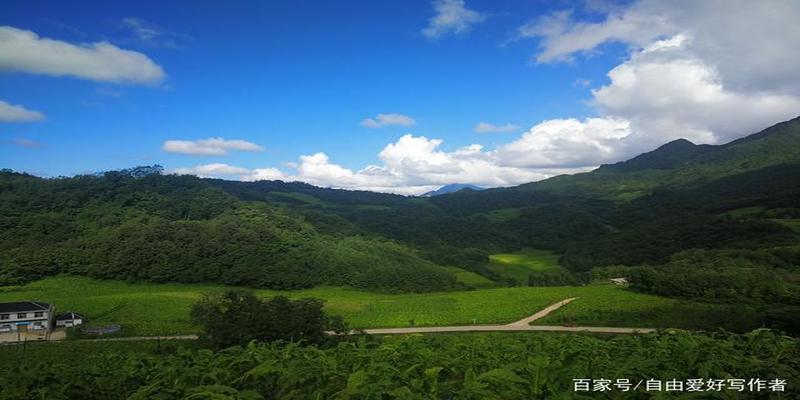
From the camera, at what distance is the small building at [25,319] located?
42.4m

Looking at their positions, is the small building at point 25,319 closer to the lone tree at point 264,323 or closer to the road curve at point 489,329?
the lone tree at point 264,323

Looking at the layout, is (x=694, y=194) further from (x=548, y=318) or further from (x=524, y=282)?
(x=548, y=318)

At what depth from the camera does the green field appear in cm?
10431

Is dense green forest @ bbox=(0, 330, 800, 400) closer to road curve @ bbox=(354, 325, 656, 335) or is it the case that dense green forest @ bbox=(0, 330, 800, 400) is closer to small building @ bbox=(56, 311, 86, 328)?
road curve @ bbox=(354, 325, 656, 335)

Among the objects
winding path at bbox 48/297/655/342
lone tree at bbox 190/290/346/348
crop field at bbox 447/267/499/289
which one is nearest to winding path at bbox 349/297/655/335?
winding path at bbox 48/297/655/342

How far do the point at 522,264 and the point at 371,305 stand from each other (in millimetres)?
68495

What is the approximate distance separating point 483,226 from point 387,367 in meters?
160

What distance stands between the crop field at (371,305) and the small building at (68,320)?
4.54ft

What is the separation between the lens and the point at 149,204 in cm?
9412

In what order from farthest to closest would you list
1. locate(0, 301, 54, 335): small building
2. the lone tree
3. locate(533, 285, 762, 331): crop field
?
locate(0, 301, 54, 335): small building, locate(533, 285, 762, 331): crop field, the lone tree

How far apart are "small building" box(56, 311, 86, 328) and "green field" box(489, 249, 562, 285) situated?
→ 246 feet

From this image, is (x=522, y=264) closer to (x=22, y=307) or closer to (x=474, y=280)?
A: (x=474, y=280)

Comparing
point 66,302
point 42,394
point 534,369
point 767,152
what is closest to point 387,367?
point 534,369

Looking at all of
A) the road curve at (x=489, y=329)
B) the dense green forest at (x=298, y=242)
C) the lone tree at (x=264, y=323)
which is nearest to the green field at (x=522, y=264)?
the dense green forest at (x=298, y=242)
